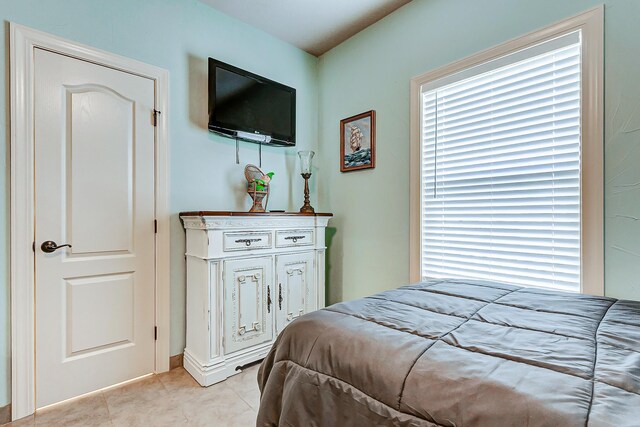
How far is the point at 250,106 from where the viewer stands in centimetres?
259

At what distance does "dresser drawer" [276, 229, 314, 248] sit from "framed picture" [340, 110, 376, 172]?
2.38 feet

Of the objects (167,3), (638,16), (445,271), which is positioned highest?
(167,3)

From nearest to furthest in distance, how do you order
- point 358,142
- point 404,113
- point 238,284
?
point 238,284 → point 404,113 → point 358,142

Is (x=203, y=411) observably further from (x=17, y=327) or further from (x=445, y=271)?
(x=445, y=271)

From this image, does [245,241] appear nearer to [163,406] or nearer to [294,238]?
[294,238]

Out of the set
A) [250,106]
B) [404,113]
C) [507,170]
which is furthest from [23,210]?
[507,170]

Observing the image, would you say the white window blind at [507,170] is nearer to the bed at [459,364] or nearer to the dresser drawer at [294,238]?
the bed at [459,364]

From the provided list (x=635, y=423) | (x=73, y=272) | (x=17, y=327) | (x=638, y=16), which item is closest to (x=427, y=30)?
(x=638, y=16)

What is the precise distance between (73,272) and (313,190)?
2023 mm

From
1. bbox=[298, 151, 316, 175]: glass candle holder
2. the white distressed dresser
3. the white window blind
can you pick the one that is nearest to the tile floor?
the white distressed dresser

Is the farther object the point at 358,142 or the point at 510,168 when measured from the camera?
the point at 358,142

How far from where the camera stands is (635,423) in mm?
512

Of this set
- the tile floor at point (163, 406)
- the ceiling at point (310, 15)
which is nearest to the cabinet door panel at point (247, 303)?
the tile floor at point (163, 406)

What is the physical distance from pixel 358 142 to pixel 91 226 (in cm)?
209
